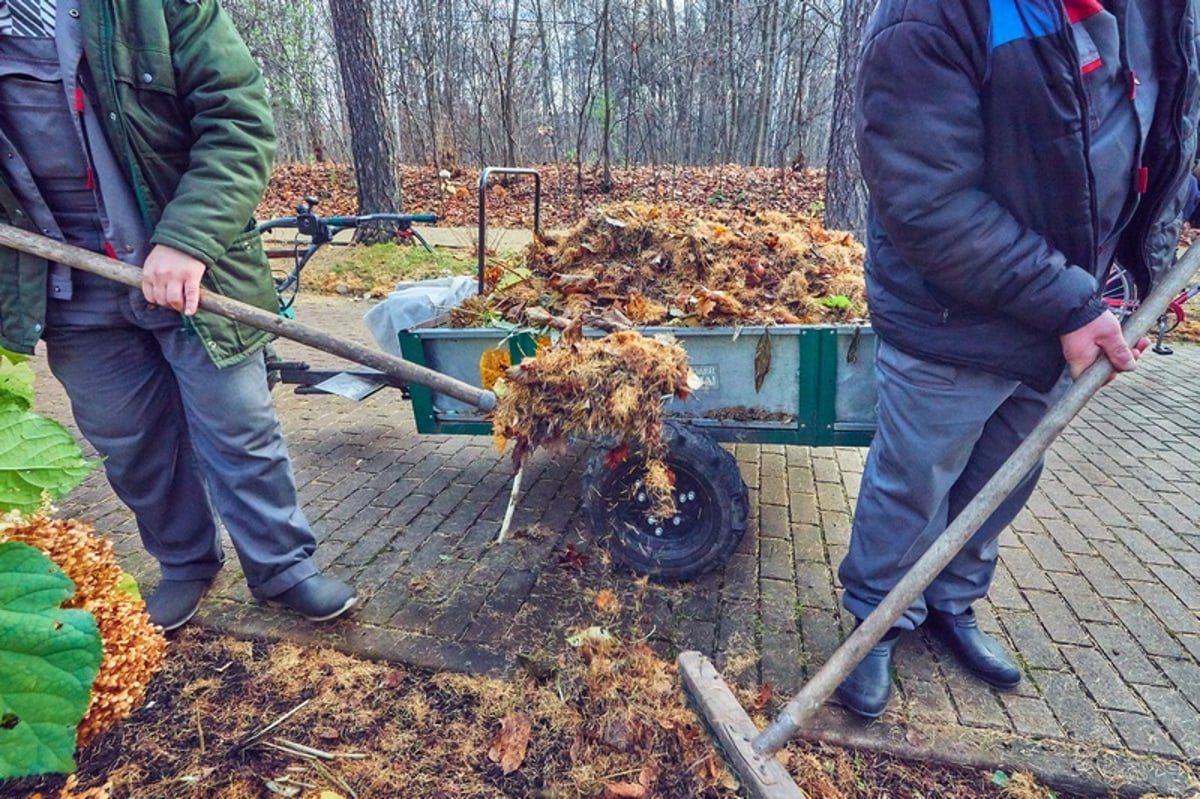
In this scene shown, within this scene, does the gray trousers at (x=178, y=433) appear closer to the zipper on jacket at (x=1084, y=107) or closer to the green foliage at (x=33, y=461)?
the green foliage at (x=33, y=461)

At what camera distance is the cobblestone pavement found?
7.18ft

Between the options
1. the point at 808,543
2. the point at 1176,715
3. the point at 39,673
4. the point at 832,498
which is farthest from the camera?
the point at 832,498

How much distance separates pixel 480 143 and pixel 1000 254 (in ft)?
54.0

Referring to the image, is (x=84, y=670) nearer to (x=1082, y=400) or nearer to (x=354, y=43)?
(x=1082, y=400)

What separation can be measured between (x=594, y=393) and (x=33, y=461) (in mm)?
1431

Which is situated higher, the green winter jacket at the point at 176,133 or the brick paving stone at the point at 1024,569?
the green winter jacket at the point at 176,133

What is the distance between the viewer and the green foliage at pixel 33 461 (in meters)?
1.37

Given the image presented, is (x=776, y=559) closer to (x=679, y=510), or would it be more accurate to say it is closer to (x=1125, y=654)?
(x=679, y=510)

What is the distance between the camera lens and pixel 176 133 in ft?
7.04

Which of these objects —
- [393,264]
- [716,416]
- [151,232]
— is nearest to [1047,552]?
[716,416]

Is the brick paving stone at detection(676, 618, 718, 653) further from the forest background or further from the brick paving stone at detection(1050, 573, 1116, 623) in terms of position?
the forest background

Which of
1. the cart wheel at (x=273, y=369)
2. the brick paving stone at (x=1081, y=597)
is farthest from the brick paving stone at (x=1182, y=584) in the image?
the cart wheel at (x=273, y=369)

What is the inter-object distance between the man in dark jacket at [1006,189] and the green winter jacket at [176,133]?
1.85m

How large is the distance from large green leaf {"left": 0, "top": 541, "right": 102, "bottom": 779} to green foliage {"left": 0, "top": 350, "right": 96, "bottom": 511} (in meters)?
0.17
